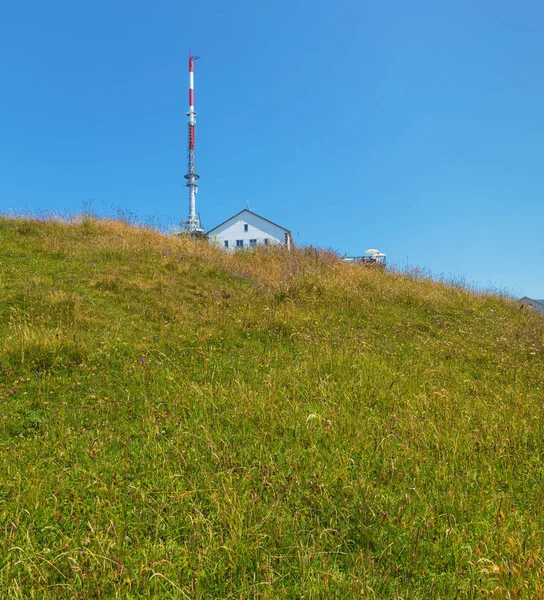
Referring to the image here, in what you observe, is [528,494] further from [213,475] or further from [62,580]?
[62,580]

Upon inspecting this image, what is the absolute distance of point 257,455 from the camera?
3.33 meters

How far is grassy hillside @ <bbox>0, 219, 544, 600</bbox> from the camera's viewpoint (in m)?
2.16

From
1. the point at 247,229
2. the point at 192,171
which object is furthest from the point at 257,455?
the point at 192,171

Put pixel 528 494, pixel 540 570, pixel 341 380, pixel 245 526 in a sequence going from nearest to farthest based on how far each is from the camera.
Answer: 1. pixel 540 570
2. pixel 245 526
3. pixel 528 494
4. pixel 341 380

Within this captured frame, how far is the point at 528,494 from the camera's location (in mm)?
2980

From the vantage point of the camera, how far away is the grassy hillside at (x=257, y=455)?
2.16 meters

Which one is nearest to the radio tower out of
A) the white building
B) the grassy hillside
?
the white building

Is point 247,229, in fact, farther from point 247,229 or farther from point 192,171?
point 192,171

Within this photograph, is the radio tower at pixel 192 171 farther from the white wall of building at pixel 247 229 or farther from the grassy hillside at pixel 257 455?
the grassy hillside at pixel 257 455

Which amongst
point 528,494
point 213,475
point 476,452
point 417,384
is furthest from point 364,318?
point 213,475

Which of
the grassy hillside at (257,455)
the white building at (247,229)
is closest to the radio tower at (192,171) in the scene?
the white building at (247,229)

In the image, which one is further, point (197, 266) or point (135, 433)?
point (197, 266)

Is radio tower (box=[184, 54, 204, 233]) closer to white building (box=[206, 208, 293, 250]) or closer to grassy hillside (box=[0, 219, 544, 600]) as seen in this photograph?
white building (box=[206, 208, 293, 250])

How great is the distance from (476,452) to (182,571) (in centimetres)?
293
